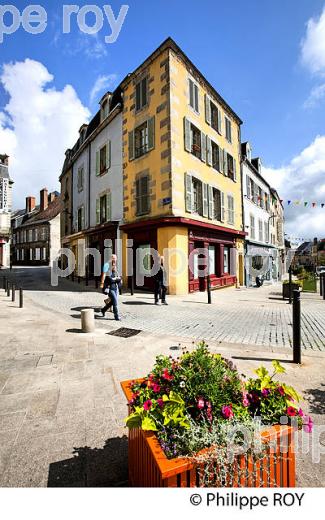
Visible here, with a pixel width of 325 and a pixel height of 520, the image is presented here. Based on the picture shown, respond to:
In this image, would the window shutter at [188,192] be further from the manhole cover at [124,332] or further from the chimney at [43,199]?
the chimney at [43,199]

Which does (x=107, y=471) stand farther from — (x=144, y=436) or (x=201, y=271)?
(x=201, y=271)

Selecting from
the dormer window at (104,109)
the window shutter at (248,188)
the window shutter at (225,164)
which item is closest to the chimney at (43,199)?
the dormer window at (104,109)

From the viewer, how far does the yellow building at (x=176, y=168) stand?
1191 centimetres

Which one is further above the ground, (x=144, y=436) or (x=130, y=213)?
(x=130, y=213)

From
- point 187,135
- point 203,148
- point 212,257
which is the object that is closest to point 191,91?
point 187,135

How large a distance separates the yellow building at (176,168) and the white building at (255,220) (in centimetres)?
391

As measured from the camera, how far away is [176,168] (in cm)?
1195

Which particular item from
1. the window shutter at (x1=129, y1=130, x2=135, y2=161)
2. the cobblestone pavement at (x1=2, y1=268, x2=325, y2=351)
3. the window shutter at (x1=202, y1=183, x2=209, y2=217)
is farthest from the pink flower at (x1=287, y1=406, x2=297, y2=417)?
the window shutter at (x1=129, y1=130, x2=135, y2=161)

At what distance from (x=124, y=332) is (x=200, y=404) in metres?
4.67

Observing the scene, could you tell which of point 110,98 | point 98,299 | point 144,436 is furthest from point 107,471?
point 110,98

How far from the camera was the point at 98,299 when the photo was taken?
1055cm

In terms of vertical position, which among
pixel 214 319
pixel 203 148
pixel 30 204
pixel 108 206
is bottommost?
pixel 214 319

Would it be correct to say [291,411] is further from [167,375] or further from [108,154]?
[108,154]

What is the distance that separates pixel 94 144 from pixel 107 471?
19215 mm
